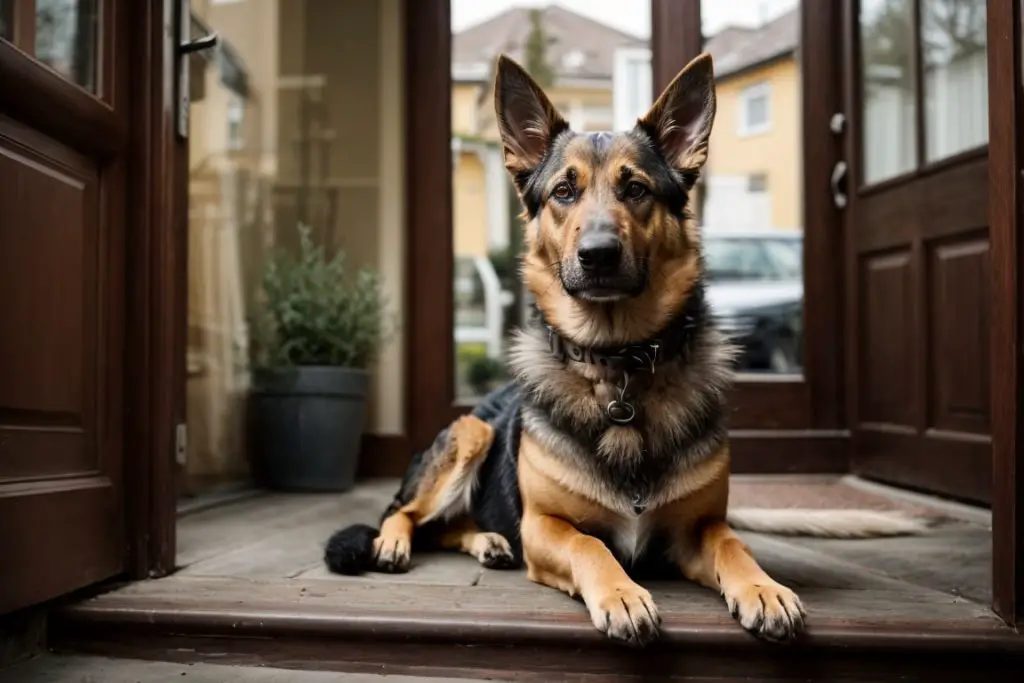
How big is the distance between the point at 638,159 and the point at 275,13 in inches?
105

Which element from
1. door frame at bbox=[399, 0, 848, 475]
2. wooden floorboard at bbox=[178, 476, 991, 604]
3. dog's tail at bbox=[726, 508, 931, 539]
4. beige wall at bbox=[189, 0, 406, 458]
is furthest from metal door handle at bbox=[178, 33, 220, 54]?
dog's tail at bbox=[726, 508, 931, 539]

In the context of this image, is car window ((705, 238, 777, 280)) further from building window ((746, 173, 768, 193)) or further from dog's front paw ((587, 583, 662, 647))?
dog's front paw ((587, 583, 662, 647))

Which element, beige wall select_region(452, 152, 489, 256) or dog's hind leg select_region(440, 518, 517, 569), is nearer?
dog's hind leg select_region(440, 518, 517, 569)

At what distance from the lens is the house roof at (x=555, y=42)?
4.40 metres

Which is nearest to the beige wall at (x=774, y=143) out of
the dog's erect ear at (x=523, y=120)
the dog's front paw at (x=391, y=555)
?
the dog's erect ear at (x=523, y=120)

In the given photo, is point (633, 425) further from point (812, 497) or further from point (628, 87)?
point (628, 87)

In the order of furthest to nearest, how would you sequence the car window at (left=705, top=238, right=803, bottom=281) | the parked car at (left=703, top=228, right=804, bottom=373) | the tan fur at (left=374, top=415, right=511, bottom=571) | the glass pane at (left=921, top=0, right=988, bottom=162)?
the car window at (left=705, top=238, right=803, bottom=281) → the parked car at (left=703, top=228, right=804, bottom=373) → the glass pane at (left=921, top=0, right=988, bottom=162) → the tan fur at (left=374, top=415, right=511, bottom=571)

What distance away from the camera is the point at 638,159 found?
212 cm

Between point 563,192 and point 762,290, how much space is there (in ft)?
9.12

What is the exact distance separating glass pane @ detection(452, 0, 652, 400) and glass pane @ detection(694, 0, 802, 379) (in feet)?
1.42

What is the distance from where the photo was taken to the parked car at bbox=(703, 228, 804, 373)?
4.27m

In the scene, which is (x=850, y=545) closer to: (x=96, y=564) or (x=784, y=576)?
(x=784, y=576)

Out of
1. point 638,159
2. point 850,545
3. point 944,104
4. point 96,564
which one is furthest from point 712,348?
point 944,104

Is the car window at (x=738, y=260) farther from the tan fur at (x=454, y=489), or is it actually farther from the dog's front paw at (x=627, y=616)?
the dog's front paw at (x=627, y=616)
